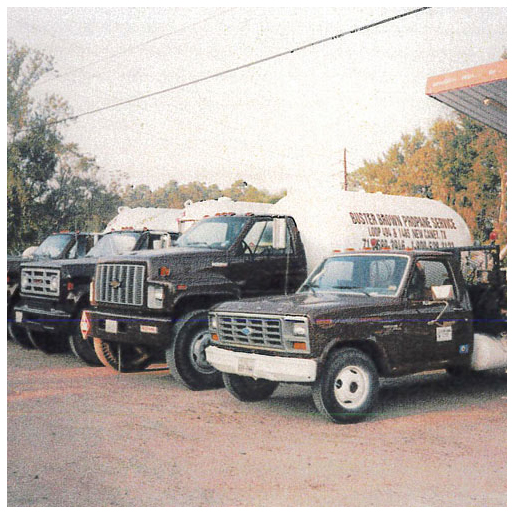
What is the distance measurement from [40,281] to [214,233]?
310 centimetres

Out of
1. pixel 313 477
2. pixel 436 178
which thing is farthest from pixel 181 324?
pixel 436 178

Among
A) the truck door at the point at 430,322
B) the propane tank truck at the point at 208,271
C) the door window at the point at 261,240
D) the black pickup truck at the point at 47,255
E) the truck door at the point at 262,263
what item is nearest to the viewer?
the truck door at the point at 430,322

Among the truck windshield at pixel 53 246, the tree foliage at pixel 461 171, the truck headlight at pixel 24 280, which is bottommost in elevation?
the truck headlight at pixel 24 280

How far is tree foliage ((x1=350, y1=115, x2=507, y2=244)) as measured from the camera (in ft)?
49.4

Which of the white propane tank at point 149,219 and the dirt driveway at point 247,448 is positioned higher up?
the white propane tank at point 149,219

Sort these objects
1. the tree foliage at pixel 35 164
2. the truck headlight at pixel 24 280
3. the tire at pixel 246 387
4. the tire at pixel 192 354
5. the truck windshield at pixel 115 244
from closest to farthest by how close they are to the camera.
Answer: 1. the tire at pixel 246 387
2. the tire at pixel 192 354
3. the truck headlight at pixel 24 280
4. the truck windshield at pixel 115 244
5. the tree foliage at pixel 35 164

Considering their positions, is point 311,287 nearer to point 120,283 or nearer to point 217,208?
point 120,283

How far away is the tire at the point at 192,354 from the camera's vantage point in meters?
8.21

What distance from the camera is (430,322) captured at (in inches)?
283

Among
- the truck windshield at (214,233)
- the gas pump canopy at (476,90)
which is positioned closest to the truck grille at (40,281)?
the truck windshield at (214,233)

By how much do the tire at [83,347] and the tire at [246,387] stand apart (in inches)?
127

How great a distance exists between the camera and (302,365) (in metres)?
6.34

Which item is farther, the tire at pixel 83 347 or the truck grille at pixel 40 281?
the truck grille at pixel 40 281

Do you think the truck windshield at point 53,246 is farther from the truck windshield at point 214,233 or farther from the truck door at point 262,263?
the truck door at point 262,263
